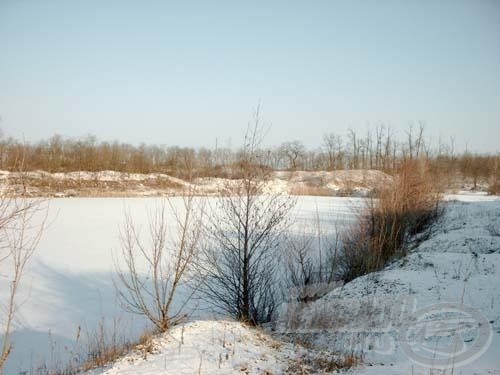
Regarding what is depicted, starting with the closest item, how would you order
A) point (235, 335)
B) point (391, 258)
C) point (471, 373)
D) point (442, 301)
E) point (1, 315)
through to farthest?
point (471, 373) → point (235, 335) → point (442, 301) → point (1, 315) → point (391, 258)

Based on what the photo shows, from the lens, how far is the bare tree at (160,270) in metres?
4.67

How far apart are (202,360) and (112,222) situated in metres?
14.1

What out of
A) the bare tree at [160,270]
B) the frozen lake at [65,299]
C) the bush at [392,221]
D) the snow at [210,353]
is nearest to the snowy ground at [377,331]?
the snow at [210,353]

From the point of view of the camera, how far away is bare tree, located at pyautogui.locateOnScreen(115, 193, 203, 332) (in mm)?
4668

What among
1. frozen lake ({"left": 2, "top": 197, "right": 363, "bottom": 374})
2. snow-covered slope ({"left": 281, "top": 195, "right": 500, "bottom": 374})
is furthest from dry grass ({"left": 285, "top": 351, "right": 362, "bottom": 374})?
frozen lake ({"left": 2, "top": 197, "right": 363, "bottom": 374})

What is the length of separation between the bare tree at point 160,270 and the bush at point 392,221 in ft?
13.6

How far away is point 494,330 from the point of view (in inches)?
180

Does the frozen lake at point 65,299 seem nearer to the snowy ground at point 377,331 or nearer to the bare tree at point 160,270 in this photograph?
the bare tree at point 160,270

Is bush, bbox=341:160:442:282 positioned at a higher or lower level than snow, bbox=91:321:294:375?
higher

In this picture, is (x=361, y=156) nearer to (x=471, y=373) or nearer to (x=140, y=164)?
(x=140, y=164)

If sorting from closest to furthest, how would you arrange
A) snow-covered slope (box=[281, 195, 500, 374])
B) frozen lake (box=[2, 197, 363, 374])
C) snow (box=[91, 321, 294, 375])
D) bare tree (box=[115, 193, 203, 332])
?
snow (box=[91, 321, 294, 375]), snow-covered slope (box=[281, 195, 500, 374]), bare tree (box=[115, 193, 203, 332]), frozen lake (box=[2, 197, 363, 374])

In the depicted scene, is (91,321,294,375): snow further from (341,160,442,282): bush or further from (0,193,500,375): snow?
(341,160,442,282): bush

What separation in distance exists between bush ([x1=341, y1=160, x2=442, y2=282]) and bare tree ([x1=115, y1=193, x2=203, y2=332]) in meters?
4.14

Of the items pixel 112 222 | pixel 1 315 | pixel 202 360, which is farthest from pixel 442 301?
pixel 112 222
